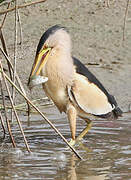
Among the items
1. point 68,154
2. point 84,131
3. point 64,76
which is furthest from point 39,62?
point 84,131

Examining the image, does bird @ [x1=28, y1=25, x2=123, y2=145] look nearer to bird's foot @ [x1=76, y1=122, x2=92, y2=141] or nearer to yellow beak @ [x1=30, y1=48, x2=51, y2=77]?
yellow beak @ [x1=30, y1=48, x2=51, y2=77]

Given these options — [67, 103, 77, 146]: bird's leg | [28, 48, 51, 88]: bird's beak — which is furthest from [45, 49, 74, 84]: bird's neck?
[67, 103, 77, 146]: bird's leg

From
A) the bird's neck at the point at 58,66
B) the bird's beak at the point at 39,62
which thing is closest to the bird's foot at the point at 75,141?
the bird's neck at the point at 58,66

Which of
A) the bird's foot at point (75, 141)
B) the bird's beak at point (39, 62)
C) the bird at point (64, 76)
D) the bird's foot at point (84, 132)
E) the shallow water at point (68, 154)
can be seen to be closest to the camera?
the shallow water at point (68, 154)

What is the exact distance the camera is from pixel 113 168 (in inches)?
199

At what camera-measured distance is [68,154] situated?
5.58 meters

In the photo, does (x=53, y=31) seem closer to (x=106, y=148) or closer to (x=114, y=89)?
(x=106, y=148)

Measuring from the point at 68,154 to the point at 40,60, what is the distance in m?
0.89

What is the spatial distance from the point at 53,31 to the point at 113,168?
1.43 meters

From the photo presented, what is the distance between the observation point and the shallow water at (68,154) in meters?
4.89

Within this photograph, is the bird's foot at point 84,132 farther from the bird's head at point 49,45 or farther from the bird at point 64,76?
the bird's head at point 49,45

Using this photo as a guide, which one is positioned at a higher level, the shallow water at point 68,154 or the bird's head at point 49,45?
the bird's head at point 49,45

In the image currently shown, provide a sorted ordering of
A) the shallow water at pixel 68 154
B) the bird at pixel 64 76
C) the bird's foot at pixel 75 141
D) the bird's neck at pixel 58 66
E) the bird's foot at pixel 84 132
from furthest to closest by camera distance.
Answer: the bird's foot at pixel 84 132
the bird's foot at pixel 75 141
the bird's neck at pixel 58 66
the bird at pixel 64 76
the shallow water at pixel 68 154

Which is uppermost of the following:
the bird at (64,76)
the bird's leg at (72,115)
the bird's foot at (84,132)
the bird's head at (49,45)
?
the bird's head at (49,45)
